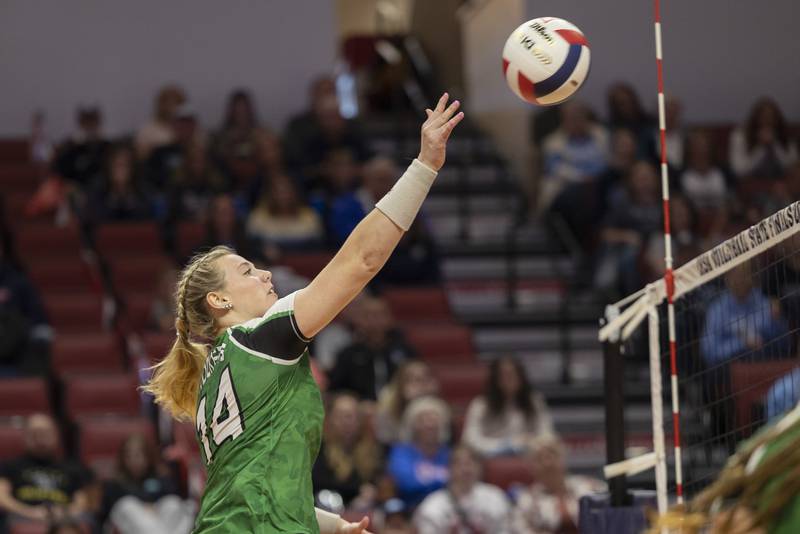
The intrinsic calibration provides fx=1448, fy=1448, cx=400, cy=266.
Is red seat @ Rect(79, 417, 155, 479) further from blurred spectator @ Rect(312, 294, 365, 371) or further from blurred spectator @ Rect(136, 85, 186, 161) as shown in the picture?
blurred spectator @ Rect(136, 85, 186, 161)

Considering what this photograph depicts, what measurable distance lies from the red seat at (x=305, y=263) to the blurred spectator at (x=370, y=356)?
1.00 metres

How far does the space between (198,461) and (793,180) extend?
19.4 feet

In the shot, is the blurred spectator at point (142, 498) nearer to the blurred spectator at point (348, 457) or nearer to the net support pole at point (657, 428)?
the blurred spectator at point (348, 457)

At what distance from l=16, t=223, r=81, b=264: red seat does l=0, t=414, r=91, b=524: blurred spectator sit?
276 centimetres

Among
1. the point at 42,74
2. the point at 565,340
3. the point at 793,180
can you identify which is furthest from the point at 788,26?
the point at 42,74

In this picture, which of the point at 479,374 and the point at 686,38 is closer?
the point at 479,374

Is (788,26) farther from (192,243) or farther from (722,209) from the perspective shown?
(192,243)

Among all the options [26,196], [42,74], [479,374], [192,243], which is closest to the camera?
[479,374]

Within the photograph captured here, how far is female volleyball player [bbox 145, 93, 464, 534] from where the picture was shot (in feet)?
13.5

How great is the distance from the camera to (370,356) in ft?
35.8

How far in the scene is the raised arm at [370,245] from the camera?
4090mm

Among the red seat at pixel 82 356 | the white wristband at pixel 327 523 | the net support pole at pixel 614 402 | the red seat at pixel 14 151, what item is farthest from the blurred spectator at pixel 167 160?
the white wristband at pixel 327 523

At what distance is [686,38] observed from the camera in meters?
14.5

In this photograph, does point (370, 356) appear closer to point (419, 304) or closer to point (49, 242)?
point (419, 304)
